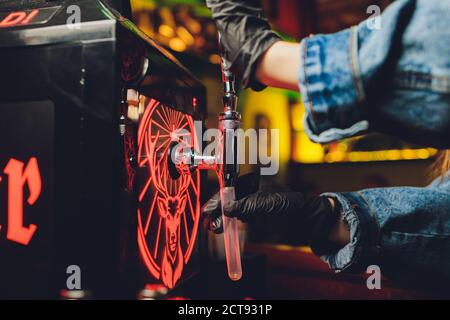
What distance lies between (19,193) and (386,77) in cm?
64

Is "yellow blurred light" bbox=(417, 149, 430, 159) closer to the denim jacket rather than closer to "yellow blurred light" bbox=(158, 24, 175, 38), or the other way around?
"yellow blurred light" bbox=(158, 24, 175, 38)

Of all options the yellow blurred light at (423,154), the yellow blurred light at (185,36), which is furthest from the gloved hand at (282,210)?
the yellow blurred light at (423,154)

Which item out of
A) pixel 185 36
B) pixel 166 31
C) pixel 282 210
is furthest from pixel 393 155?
pixel 282 210

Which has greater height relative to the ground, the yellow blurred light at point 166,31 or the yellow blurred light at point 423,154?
the yellow blurred light at point 166,31

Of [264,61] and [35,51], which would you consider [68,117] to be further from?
[264,61]

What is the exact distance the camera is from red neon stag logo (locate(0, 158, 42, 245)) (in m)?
0.73

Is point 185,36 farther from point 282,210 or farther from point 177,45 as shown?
point 282,210

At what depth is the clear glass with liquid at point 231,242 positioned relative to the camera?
882 mm

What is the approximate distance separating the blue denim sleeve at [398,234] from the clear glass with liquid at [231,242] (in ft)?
0.89

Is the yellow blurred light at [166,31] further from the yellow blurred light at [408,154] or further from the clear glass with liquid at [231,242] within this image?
the yellow blurred light at [408,154]

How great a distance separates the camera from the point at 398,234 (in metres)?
1.04

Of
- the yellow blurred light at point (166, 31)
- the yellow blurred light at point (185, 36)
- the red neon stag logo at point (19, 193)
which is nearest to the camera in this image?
the red neon stag logo at point (19, 193)

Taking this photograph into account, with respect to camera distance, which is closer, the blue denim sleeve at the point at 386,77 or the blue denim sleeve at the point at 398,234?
the blue denim sleeve at the point at 386,77
